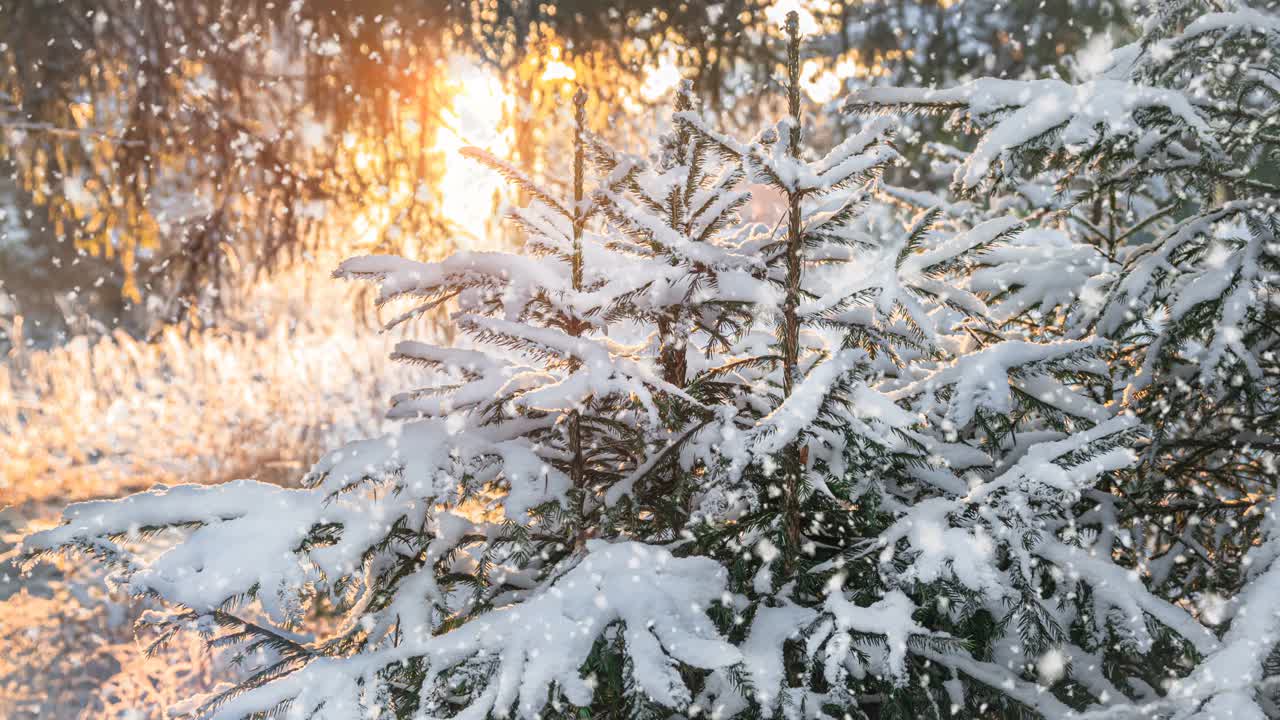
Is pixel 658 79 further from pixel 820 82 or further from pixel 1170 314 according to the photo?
pixel 1170 314

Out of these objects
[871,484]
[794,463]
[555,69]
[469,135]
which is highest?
[555,69]

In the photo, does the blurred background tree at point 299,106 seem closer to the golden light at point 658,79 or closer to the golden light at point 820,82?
the golden light at point 658,79

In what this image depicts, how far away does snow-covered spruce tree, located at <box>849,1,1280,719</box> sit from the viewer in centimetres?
196

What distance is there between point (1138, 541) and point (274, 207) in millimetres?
5755

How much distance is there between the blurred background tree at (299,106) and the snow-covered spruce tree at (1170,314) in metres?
3.21

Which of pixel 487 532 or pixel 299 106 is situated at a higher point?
pixel 299 106

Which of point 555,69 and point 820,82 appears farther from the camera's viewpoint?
point 820,82

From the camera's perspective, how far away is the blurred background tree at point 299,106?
5684mm

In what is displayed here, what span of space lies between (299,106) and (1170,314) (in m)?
5.69

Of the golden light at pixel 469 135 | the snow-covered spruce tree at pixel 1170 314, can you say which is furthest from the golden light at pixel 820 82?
the snow-covered spruce tree at pixel 1170 314

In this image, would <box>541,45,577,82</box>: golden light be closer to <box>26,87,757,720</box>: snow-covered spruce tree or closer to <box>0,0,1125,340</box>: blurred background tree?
<box>0,0,1125,340</box>: blurred background tree

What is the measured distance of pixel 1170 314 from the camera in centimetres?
243

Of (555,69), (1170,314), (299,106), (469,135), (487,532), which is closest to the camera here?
(487,532)

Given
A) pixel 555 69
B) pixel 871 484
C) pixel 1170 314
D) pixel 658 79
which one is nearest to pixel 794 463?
pixel 871 484
